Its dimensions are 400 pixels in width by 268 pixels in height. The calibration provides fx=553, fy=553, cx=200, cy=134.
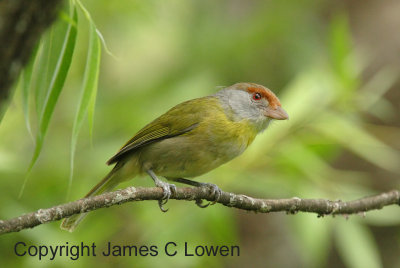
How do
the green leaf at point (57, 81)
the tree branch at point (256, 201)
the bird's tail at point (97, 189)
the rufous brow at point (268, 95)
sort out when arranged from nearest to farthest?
the green leaf at point (57, 81), the tree branch at point (256, 201), the bird's tail at point (97, 189), the rufous brow at point (268, 95)

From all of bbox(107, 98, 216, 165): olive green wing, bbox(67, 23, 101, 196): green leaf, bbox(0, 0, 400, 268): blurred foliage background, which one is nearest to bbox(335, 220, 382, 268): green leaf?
bbox(0, 0, 400, 268): blurred foliage background

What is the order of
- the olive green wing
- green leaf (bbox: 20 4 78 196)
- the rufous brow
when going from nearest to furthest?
green leaf (bbox: 20 4 78 196) → the olive green wing → the rufous brow

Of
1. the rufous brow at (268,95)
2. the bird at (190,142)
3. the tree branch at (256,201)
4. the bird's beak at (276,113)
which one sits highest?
the rufous brow at (268,95)

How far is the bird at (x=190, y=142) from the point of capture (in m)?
3.95

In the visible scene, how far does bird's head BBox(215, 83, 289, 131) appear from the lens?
433cm

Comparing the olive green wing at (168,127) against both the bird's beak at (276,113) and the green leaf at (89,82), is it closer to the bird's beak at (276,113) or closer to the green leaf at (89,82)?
the bird's beak at (276,113)

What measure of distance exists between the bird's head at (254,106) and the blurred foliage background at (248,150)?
43cm

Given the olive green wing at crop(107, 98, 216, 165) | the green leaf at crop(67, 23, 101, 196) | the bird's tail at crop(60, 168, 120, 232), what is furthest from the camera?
the olive green wing at crop(107, 98, 216, 165)

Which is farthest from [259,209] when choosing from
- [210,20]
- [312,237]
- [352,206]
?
[210,20]

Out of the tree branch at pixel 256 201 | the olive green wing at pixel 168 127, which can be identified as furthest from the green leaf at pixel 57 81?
the olive green wing at pixel 168 127

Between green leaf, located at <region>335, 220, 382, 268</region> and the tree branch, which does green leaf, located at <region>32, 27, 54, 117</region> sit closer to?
the tree branch

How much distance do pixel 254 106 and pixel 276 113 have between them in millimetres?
192

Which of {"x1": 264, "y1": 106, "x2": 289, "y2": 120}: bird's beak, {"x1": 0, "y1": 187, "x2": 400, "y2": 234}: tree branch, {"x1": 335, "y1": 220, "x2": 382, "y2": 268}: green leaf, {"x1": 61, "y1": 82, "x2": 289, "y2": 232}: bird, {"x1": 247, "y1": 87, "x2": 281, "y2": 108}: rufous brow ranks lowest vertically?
{"x1": 0, "y1": 187, "x2": 400, "y2": 234}: tree branch

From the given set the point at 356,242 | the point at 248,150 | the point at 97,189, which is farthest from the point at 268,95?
the point at 97,189
